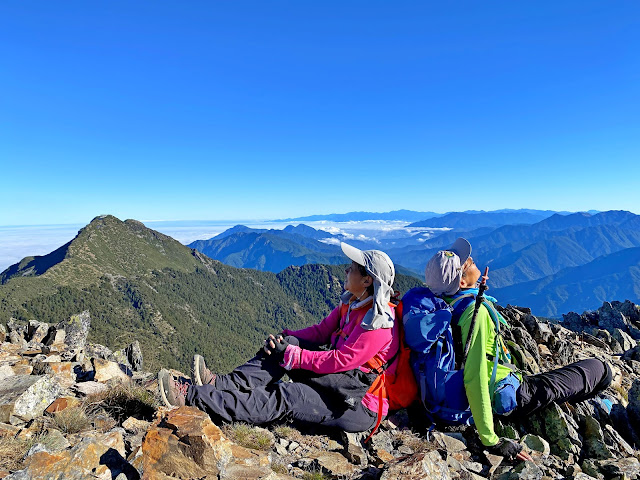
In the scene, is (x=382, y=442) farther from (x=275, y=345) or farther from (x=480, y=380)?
(x=275, y=345)

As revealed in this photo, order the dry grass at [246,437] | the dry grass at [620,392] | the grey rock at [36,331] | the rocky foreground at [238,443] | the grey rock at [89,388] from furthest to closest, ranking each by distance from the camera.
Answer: the grey rock at [36,331], the dry grass at [620,392], the grey rock at [89,388], the dry grass at [246,437], the rocky foreground at [238,443]

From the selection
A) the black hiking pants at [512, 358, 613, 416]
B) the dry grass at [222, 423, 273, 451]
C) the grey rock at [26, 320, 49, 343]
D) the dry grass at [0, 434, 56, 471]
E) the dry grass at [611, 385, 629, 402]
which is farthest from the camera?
the grey rock at [26, 320, 49, 343]

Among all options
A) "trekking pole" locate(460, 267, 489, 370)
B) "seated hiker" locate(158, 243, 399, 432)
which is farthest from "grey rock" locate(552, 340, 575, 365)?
"seated hiker" locate(158, 243, 399, 432)

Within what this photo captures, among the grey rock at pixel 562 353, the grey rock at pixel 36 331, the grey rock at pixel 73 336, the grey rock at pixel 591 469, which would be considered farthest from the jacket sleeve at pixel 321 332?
the grey rock at pixel 36 331

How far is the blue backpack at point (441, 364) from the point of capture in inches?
237

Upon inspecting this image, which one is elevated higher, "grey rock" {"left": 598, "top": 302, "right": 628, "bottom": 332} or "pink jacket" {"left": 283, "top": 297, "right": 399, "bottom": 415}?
"pink jacket" {"left": 283, "top": 297, "right": 399, "bottom": 415}

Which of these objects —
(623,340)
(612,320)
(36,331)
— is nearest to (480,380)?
(36,331)

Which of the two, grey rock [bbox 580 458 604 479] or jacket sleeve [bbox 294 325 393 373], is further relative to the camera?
jacket sleeve [bbox 294 325 393 373]

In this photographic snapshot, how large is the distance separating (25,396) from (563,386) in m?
9.34

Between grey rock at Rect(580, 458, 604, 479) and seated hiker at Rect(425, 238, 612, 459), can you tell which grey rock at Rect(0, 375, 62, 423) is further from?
grey rock at Rect(580, 458, 604, 479)

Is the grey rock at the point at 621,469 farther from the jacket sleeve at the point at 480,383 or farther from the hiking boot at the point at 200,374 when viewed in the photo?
the hiking boot at the point at 200,374

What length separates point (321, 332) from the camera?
25.1 feet

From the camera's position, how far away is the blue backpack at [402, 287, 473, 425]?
6.02 m

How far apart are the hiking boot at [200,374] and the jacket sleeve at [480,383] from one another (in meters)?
4.25
